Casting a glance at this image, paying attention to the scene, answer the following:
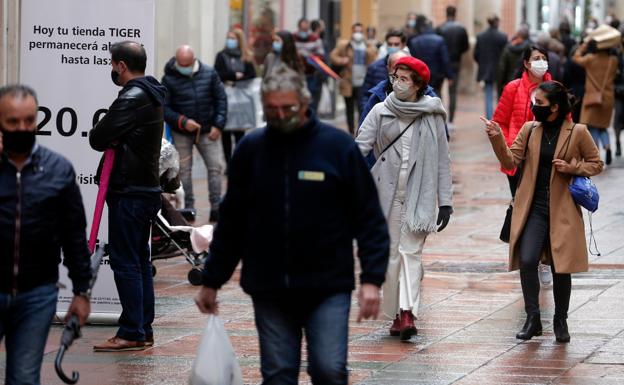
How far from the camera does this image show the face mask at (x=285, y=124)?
20.1 feet

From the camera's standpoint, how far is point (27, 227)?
20.2 feet

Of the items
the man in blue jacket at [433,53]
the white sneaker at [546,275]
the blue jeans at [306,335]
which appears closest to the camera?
the blue jeans at [306,335]

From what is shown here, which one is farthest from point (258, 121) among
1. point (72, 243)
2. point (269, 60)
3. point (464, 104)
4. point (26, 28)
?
point (464, 104)

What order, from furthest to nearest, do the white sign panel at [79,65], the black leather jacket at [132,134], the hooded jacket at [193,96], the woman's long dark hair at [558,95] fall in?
the hooded jacket at [193,96], the white sign panel at [79,65], the woman's long dark hair at [558,95], the black leather jacket at [132,134]

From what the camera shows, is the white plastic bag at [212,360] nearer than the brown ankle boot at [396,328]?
Yes

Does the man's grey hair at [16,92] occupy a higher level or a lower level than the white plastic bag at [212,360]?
higher

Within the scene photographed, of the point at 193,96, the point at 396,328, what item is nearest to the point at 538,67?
the point at 396,328

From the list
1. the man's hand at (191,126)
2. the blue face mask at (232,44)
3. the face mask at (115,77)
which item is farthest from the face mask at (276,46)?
the face mask at (115,77)

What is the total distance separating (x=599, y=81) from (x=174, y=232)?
11.4 metres

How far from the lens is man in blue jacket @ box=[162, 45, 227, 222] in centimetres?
1547

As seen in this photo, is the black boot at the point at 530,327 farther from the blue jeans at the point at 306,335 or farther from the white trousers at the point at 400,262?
the blue jeans at the point at 306,335

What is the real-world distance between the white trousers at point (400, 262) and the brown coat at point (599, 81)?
12.5m

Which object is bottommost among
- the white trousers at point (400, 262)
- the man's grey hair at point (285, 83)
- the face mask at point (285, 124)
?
the white trousers at point (400, 262)

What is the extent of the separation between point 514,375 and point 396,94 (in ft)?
6.83
